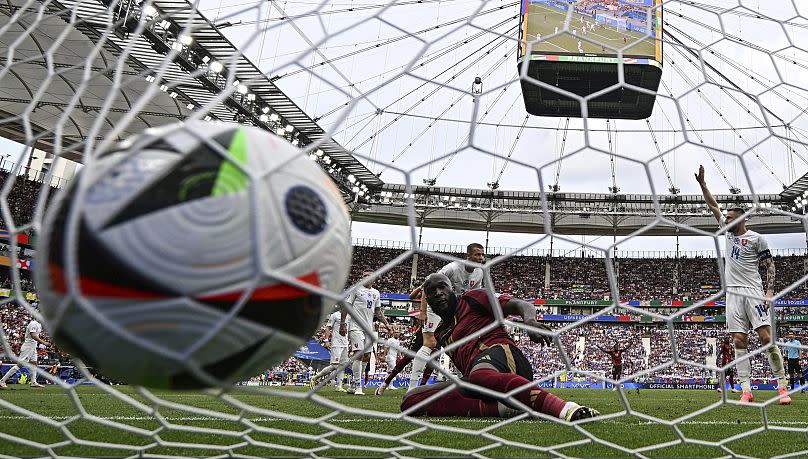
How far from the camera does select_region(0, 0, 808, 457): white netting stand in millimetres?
2553

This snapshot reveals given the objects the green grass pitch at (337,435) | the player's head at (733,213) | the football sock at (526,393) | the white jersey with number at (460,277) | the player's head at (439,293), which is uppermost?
the player's head at (733,213)

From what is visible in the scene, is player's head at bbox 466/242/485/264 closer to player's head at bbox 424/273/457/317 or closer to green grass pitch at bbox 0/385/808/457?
player's head at bbox 424/273/457/317

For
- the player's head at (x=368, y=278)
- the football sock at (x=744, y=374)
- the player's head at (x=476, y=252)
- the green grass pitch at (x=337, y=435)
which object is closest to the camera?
the green grass pitch at (x=337, y=435)

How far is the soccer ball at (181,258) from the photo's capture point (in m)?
1.60

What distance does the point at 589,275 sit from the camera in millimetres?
38562

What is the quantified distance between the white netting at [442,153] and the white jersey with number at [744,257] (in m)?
0.38

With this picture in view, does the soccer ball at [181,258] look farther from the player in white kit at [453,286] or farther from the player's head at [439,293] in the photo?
the player in white kit at [453,286]

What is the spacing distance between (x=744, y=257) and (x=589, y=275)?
33756mm

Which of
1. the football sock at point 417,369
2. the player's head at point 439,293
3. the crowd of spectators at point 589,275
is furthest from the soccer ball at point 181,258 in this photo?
the crowd of spectators at point 589,275

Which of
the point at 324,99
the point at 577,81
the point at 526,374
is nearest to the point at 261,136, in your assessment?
the point at 526,374

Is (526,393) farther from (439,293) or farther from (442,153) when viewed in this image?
(442,153)

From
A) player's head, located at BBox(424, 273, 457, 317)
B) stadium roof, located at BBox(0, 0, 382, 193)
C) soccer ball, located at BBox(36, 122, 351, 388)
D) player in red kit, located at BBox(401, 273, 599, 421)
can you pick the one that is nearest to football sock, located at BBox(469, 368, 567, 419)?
player in red kit, located at BBox(401, 273, 599, 421)

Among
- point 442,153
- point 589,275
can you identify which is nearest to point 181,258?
point 442,153

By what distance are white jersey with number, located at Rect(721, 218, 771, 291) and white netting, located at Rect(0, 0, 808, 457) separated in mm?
383
